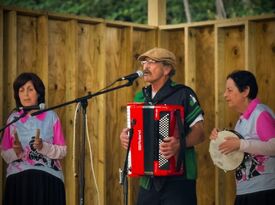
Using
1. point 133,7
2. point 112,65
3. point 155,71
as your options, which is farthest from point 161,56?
point 133,7

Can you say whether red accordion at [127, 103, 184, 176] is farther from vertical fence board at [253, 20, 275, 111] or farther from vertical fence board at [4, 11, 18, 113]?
vertical fence board at [253, 20, 275, 111]

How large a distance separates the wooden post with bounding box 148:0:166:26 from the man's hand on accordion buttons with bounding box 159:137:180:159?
2765 millimetres

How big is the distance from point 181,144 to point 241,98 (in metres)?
0.90

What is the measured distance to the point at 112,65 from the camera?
782cm

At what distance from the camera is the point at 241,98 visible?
639cm

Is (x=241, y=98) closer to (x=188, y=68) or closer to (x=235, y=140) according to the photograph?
(x=235, y=140)

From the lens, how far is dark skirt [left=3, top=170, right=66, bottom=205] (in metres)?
6.48

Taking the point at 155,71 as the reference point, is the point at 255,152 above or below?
below

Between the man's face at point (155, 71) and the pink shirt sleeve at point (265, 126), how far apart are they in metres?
0.84

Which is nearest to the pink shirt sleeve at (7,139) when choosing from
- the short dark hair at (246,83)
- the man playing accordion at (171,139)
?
the man playing accordion at (171,139)

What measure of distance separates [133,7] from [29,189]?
30.9ft

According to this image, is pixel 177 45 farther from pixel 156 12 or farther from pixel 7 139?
pixel 7 139

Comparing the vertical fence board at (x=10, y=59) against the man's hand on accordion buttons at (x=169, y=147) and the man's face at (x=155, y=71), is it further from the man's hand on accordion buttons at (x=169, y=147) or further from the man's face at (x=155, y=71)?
the man's hand on accordion buttons at (x=169, y=147)

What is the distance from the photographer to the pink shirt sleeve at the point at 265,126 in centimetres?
611
